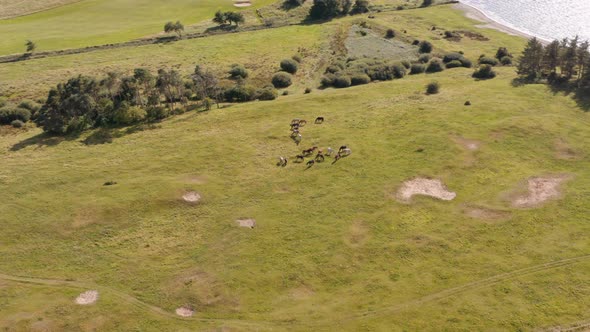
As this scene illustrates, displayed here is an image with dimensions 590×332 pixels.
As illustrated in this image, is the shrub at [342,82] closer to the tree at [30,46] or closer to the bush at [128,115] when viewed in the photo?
the bush at [128,115]

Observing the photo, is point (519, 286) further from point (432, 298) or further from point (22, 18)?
point (22, 18)

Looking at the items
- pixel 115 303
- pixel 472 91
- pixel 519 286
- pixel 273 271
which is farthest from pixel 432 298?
pixel 472 91

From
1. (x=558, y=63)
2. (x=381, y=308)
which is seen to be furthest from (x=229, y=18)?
(x=381, y=308)

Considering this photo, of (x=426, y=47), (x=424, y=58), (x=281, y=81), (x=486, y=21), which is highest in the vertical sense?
(x=486, y=21)

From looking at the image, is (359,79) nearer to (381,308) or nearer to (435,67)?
(435,67)

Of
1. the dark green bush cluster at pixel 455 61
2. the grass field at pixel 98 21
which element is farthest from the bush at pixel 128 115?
the dark green bush cluster at pixel 455 61

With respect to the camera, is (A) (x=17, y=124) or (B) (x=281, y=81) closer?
(A) (x=17, y=124)

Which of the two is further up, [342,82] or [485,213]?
[342,82]

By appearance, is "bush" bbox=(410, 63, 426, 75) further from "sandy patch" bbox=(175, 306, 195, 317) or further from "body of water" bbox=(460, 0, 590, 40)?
"sandy patch" bbox=(175, 306, 195, 317)
